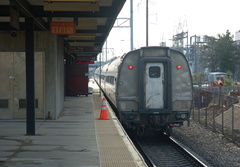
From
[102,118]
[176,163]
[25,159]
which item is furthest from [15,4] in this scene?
[102,118]

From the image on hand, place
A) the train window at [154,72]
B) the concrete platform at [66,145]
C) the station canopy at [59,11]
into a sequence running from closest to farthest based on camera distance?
the concrete platform at [66,145]
the station canopy at [59,11]
the train window at [154,72]

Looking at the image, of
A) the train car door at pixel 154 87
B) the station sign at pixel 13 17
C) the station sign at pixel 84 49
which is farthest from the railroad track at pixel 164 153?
the station sign at pixel 84 49

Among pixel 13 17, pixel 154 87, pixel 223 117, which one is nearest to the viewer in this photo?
pixel 13 17

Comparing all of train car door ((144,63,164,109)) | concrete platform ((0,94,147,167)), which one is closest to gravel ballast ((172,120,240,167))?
train car door ((144,63,164,109))

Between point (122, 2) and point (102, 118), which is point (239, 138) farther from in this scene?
point (122, 2)

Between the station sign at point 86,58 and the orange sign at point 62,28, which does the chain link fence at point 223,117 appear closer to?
the orange sign at point 62,28

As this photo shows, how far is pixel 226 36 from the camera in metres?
69.9

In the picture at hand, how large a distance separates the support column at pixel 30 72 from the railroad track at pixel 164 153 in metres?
3.29

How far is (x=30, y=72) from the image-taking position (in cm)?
1098

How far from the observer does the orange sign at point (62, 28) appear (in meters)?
11.6

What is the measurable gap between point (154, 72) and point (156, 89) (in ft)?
1.80

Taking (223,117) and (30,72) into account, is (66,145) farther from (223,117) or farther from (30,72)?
(223,117)

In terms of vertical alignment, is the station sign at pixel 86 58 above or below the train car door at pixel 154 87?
above

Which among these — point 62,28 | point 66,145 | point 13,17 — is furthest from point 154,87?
point 13,17
